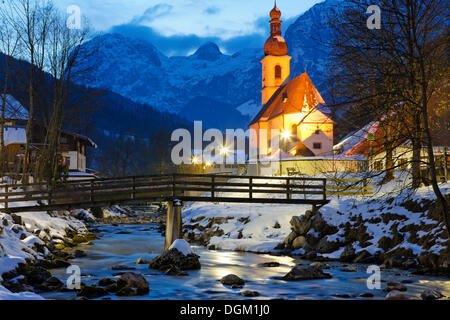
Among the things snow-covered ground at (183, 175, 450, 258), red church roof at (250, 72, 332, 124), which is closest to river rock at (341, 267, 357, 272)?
A: snow-covered ground at (183, 175, 450, 258)

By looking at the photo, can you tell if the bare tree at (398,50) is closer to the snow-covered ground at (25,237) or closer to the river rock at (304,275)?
the river rock at (304,275)

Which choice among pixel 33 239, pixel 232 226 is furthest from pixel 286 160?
pixel 33 239

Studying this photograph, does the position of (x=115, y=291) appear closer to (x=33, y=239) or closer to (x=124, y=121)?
(x=33, y=239)

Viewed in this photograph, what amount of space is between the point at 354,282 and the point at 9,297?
11615 mm

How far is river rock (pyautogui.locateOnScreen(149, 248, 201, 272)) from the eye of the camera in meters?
20.2

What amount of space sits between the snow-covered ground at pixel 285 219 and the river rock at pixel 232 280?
16.2 ft

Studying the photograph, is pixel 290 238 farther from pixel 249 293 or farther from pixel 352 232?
pixel 249 293

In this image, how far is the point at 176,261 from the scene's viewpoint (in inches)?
798

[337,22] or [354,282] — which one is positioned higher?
[337,22]

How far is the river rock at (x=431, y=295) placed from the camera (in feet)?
46.4

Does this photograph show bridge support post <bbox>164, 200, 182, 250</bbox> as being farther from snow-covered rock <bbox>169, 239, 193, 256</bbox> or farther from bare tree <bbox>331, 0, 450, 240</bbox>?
bare tree <bbox>331, 0, 450, 240</bbox>

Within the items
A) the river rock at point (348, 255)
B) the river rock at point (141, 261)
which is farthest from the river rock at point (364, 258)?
the river rock at point (141, 261)


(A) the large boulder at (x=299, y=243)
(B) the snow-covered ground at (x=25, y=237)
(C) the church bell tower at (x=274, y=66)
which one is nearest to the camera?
(B) the snow-covered ground at (x=25, y=237)

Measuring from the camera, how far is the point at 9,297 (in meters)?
9.78
